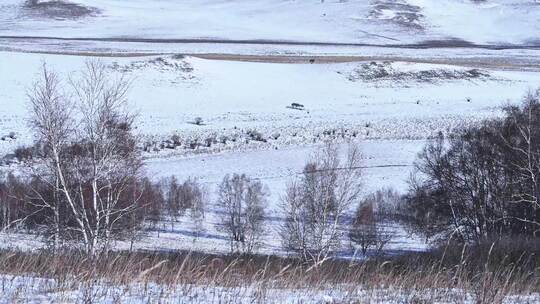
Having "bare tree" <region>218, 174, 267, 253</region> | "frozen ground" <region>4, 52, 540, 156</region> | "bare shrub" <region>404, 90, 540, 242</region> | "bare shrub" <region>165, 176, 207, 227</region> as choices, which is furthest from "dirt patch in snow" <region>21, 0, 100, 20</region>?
"bare shrub" <region>404, 90, 540, 242</region>

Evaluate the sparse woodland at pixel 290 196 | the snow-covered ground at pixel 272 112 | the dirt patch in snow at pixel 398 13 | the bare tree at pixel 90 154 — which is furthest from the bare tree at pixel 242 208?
the dirt patch in snow at pixel 398 13

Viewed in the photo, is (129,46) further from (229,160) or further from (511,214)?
(511,214)

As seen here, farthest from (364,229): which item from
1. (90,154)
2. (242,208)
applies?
(90,154)

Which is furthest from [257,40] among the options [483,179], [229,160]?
[483,179]

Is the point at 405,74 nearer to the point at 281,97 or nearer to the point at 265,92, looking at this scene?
the point at 281,97

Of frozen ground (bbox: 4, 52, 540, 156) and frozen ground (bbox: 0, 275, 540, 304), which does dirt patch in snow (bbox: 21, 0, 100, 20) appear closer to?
frozen ground (bbox: 4, 52, 540, 156)
